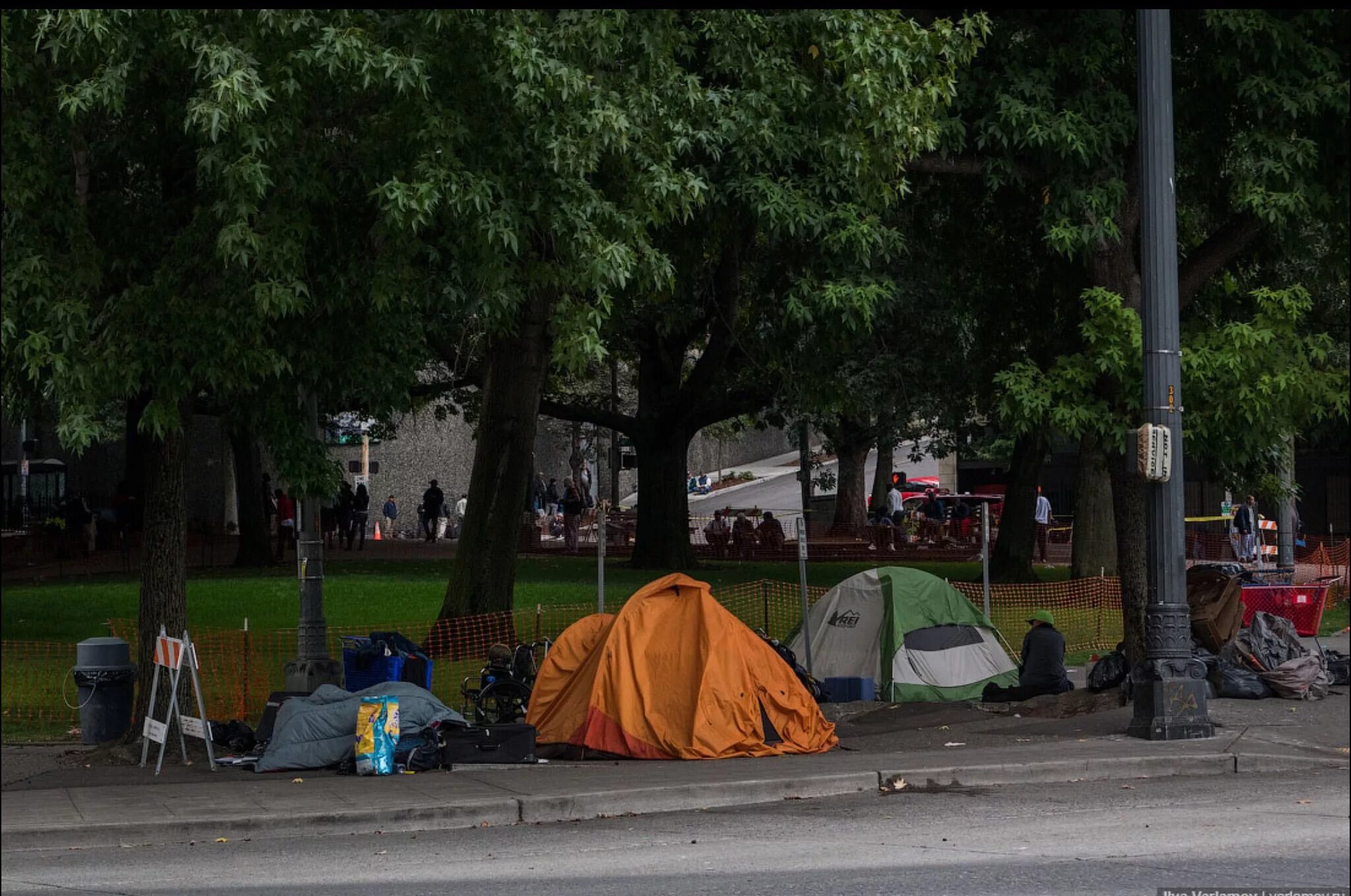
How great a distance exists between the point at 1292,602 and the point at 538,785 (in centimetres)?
1274

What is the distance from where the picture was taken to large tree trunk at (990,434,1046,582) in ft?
98.3

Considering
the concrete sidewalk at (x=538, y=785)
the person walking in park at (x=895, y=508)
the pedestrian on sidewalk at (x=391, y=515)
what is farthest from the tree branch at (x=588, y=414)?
the concrete sidewalk at (x=538, y=785)

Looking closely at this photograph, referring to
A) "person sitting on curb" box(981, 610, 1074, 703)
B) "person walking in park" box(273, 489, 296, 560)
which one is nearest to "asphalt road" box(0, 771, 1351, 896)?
"person sitting on curb" box(981, 610, 1074, 703)

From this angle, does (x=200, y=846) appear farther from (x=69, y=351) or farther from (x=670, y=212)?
(x=670, y=212)

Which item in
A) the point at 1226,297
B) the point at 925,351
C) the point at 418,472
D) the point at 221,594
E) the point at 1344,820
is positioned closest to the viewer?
the point at 1344,820

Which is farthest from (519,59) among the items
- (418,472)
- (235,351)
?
(418,472)

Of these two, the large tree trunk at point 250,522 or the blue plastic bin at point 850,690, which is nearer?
the blue plastic bin at point 850,690

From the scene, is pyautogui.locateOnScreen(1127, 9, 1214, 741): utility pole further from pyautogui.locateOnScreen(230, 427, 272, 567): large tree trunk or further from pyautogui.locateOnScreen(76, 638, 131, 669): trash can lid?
pyautogui.locateOnScreen(230, 427, 272, 567): large tree trunk

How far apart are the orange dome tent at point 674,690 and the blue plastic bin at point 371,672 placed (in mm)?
1482

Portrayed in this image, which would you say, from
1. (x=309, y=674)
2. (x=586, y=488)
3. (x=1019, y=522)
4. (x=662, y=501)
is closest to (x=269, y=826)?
(x=309, y=674)

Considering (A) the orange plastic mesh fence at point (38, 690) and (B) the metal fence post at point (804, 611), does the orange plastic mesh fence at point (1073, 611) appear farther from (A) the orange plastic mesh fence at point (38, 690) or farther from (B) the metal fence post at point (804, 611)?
(A) the orange plastic mesh fence at point (38, 690)

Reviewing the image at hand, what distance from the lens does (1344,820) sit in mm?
9031

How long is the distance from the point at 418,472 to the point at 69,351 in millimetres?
42259

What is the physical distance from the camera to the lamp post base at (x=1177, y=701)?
1230cm
